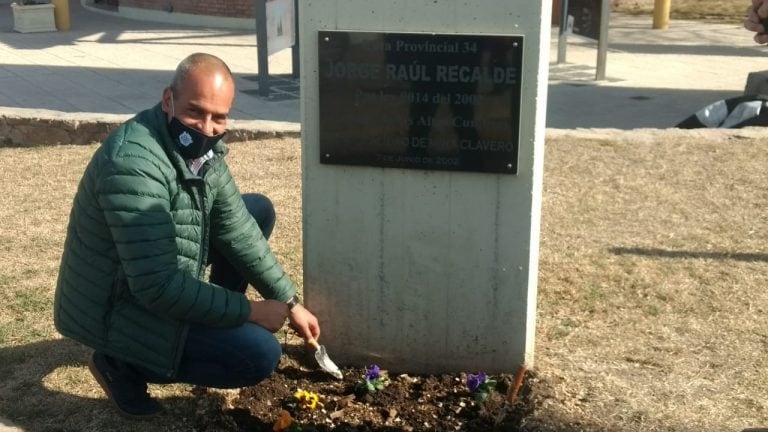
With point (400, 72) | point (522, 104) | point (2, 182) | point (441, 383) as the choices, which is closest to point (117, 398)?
point (441, 383)

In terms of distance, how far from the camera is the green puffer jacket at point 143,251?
333 cm

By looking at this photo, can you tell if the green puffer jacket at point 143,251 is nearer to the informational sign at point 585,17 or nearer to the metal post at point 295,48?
the metal post at point 295,48

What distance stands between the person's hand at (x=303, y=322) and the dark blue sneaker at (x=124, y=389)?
0.59 m

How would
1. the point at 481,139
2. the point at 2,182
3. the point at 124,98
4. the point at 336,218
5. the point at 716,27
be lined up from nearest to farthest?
the point at 481,139 < the point at 336,218 < the point at 2,182 < the point at 124,98 < the point at 716,27

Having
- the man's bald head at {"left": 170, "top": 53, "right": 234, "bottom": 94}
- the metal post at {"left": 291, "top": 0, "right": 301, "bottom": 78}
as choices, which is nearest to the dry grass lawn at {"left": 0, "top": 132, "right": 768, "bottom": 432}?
the man's bald head at {"left": 170, "top": 53, "right": 234, "bottom": 94}

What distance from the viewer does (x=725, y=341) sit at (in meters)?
4.45

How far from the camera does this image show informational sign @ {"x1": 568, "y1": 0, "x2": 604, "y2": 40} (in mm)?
12078

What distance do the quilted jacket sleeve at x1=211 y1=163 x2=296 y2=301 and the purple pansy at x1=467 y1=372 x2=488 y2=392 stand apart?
754 mm

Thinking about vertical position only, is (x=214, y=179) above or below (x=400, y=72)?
below

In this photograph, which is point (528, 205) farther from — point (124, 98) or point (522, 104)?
point (124, 98)

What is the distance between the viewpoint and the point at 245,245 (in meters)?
3.88

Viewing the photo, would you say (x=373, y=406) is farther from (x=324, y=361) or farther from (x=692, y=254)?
(x=692, y=254)

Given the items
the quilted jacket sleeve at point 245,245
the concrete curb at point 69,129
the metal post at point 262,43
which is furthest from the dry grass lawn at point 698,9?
the quilted jacket sleeve at point 245,245

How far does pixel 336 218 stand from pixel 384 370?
25.8 inches
